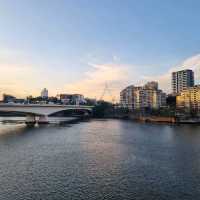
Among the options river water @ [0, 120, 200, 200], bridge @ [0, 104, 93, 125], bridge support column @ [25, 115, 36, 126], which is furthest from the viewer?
bridge support column @ [25, 115, 36, 126]

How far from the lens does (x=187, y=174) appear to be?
24359mm

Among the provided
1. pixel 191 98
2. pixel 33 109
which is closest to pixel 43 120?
pixel 33 109

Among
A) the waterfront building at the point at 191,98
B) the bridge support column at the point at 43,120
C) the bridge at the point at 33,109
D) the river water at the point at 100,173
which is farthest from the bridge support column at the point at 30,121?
the waterfront building at the point at 191,98

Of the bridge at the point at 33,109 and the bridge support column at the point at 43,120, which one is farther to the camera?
the bridge support column at the point at 43,120

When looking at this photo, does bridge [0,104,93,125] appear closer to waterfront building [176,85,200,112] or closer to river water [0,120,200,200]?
river water [0,120,200,200]

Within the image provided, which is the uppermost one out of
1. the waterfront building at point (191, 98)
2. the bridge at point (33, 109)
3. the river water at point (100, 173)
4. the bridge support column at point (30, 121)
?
the waterfront building at point (191, 98)

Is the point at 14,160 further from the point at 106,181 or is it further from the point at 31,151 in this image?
the point at 106,181

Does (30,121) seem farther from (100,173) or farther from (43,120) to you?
(100,173)

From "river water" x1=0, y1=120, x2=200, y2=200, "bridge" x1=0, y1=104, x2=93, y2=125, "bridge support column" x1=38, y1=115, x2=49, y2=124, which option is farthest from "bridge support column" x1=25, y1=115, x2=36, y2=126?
"river water" x1=0, y1=120, x2=200, y2=200

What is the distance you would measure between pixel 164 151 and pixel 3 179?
21.5 m

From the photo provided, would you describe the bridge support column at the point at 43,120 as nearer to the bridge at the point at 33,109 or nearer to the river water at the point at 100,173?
the bridge at the point at 33,109

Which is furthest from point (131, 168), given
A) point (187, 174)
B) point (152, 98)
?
point (152, 98)

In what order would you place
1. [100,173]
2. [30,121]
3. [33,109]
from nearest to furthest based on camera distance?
[100,173] → [33,109] → [30,121]

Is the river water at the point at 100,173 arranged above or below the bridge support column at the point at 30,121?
below
